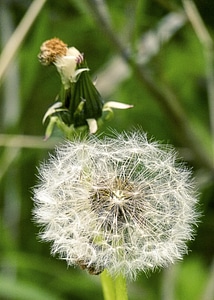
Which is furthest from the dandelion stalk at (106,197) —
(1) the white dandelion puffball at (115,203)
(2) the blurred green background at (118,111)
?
(2) the blurred green background at (118,111)

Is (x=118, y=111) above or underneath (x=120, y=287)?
above

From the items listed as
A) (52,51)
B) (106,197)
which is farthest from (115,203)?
(52,51)

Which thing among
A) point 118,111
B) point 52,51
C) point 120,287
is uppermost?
point 118,111

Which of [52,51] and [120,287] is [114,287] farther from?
[52,51]

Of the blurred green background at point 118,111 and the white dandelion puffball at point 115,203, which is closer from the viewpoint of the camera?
the white dandelion puffball at point 115,203

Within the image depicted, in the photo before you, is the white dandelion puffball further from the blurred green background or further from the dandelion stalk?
the blurred green background

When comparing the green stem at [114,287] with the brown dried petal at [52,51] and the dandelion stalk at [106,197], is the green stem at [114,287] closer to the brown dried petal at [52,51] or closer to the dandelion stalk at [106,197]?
the dandelion stalk at [106,197]
